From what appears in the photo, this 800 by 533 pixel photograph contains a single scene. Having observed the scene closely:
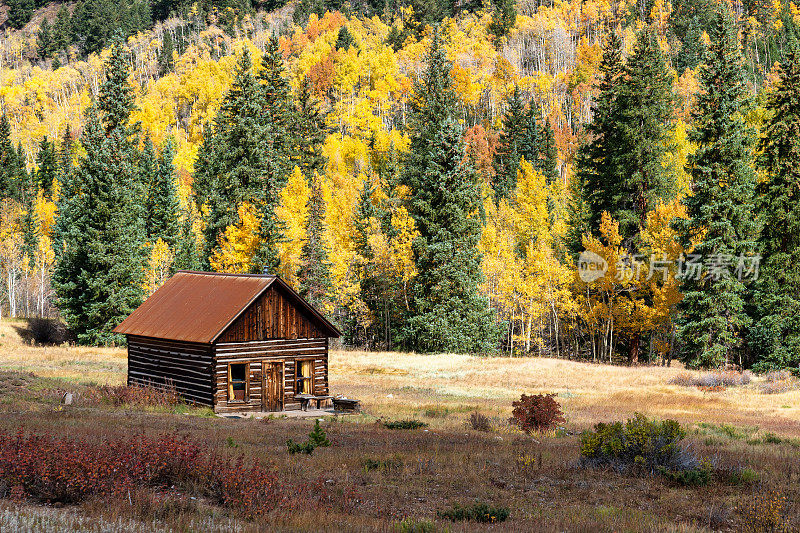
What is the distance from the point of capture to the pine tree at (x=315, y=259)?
5512 cm

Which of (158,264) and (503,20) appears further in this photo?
(503,20)

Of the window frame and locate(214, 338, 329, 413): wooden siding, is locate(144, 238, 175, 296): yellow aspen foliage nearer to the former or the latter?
the window frame

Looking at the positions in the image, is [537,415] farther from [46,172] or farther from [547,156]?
[46,172]

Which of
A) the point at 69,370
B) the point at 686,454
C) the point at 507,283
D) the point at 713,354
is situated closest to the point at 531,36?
the point at 507,283

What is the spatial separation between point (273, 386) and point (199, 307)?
4.89m

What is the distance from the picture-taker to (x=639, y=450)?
16.2 metres

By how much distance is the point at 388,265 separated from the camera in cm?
5869

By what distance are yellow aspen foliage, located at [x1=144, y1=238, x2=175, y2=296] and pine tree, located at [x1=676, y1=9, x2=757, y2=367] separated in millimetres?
42191

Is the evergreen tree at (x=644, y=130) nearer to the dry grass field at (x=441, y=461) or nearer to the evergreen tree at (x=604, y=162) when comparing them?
the evergreen tree at (x=604, y=162)

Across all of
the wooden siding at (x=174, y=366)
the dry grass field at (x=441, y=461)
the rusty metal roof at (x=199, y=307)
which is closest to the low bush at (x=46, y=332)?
the dry grass field at (x=441, y=461)


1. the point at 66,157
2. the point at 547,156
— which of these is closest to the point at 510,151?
the point at 547,156

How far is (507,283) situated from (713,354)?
64.5ft

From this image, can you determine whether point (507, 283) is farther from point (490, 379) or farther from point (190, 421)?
point (190, 421)

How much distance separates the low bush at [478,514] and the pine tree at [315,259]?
4430 centimetres
